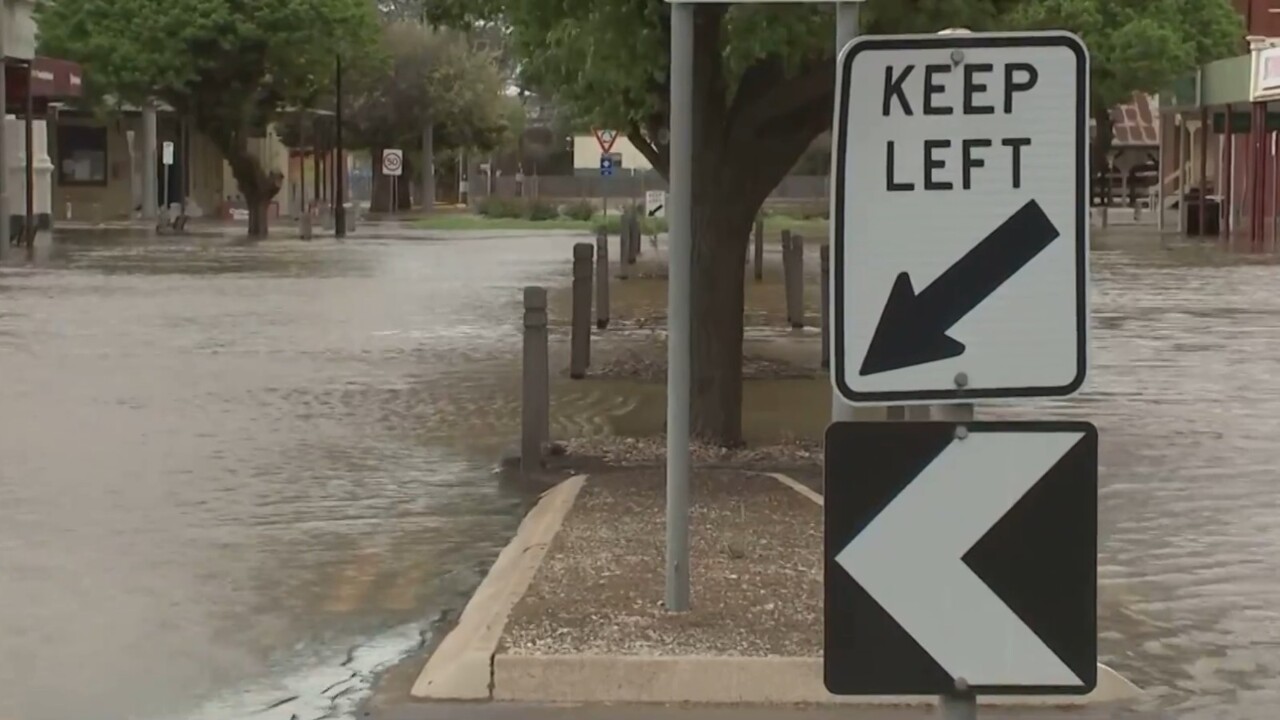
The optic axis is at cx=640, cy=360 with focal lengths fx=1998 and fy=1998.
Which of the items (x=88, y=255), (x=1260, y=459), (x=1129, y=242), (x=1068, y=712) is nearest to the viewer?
(x=1068, y=712)

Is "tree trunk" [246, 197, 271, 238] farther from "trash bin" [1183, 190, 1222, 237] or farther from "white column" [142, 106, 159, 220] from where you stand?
"trash bin" [1183, 190, 1222, 237]

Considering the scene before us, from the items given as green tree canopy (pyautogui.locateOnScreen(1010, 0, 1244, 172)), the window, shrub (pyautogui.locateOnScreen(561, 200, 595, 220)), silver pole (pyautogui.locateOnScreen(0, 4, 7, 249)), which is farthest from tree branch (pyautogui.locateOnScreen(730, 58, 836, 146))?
the window

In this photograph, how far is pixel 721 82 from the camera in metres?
11.5

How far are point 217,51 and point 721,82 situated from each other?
42.1 metres

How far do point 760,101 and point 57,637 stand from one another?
5.39 meters

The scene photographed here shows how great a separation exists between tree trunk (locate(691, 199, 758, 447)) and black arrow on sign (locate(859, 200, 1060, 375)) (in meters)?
7.73

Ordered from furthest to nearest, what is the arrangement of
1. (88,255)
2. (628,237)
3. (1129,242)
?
(1129,242)
(88,255)
(628,237)

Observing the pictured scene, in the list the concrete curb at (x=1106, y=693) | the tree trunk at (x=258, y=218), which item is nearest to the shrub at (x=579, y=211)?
the tree trunk at (x=258, y=218)

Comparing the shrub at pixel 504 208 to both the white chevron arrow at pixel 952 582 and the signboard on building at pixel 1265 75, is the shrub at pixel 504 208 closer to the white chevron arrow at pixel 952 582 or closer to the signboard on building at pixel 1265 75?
the signboard on building at pixel 1265 75

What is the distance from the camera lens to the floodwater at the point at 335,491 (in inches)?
305

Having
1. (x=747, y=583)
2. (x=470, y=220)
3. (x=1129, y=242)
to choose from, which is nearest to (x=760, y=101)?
(x=747, y=583)

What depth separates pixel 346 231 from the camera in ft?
178

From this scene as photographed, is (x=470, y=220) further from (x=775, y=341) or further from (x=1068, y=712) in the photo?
(x=1068, y=712)

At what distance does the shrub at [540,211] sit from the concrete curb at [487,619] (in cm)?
5407
